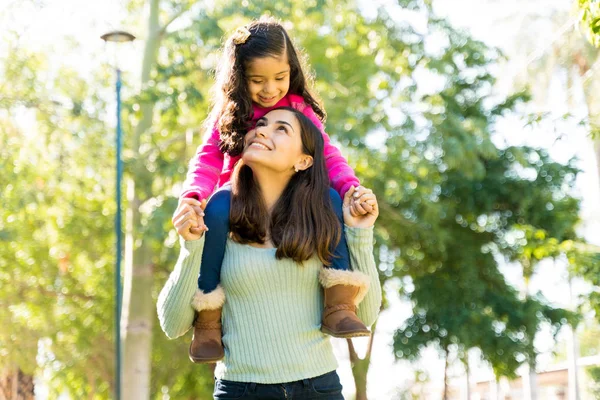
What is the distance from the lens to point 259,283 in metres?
3.18

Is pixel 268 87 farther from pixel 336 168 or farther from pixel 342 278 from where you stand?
pixel 342 278

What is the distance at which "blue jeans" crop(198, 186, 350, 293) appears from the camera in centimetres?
320

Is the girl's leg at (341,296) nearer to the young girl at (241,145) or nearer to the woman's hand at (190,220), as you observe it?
the young girl at (241,145)

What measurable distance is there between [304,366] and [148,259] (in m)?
15.2

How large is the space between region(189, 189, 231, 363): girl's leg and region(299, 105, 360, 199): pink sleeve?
416 millimetres

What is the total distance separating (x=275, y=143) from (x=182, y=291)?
58cm

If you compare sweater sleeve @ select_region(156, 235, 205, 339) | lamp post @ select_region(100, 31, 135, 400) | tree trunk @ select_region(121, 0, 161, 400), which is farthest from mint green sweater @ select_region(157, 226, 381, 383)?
tree trunk @ select_region(121, 0, 161, 400)

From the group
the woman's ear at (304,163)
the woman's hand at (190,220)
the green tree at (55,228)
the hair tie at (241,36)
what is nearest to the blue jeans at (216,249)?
the woman's hand at (190,220)

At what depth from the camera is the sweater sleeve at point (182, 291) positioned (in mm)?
3100

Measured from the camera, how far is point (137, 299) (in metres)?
18.0

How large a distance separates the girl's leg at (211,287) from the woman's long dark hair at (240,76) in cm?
30

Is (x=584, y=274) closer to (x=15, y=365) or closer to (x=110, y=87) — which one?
(x=110, y=87)

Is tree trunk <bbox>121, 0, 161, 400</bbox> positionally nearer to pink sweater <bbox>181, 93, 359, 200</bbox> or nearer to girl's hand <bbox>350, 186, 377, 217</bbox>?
pink sweater <bbox>181, 93, 359, 200</bbox>

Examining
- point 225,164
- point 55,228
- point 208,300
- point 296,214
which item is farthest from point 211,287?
point 55,228
